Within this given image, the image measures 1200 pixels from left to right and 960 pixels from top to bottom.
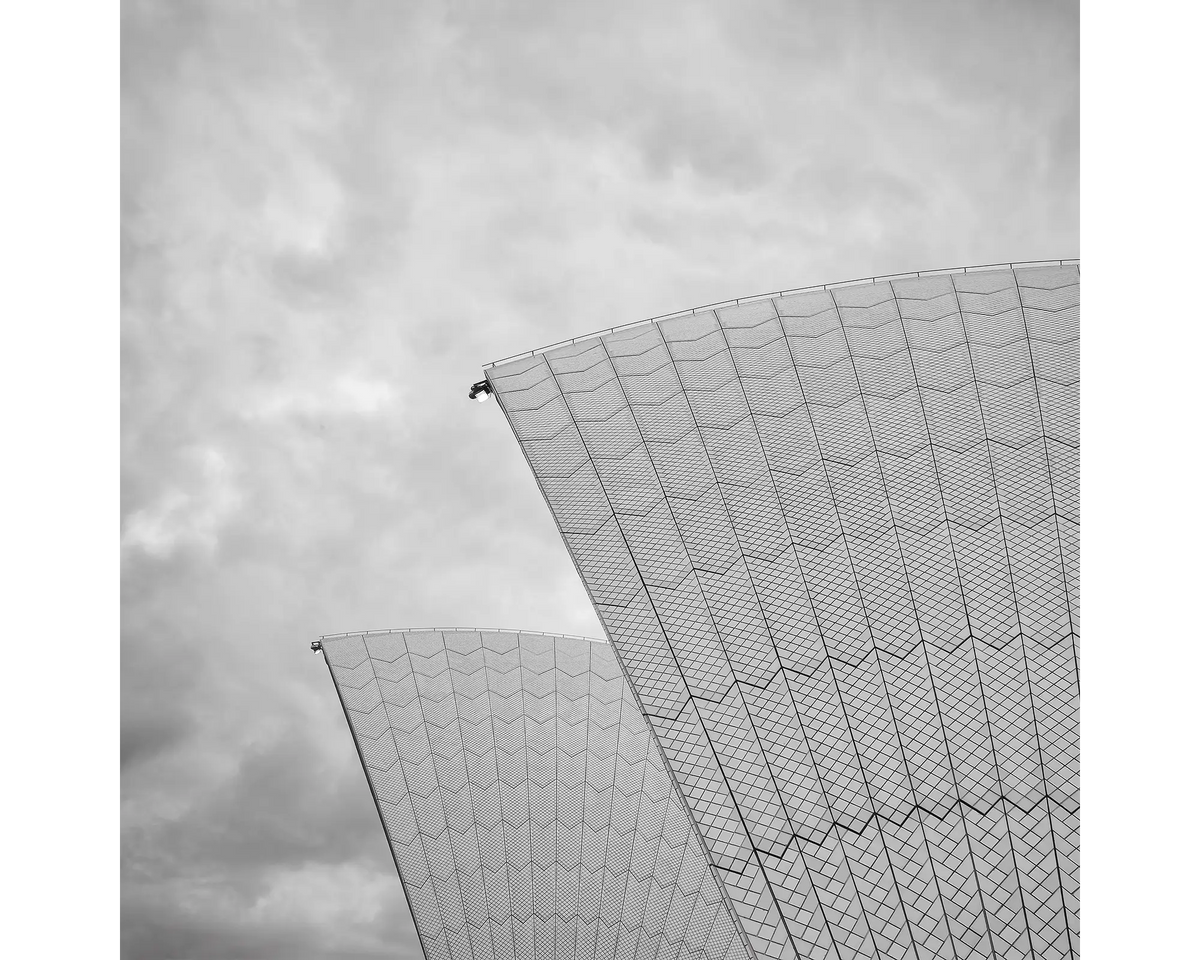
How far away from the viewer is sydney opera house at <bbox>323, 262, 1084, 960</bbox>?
1848 centimetres

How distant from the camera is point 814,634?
22.4 m

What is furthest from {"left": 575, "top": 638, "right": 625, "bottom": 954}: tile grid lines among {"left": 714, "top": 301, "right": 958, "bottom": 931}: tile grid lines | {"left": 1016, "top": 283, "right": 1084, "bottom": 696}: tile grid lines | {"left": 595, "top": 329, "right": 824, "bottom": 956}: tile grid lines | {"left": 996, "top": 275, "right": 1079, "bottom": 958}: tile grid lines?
{"left": 1016, "top": 283, "right": 1084, "bottom": 696}: tile grid lines

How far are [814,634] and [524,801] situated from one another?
21402 mm

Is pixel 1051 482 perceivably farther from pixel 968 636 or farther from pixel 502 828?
pixel 502 828

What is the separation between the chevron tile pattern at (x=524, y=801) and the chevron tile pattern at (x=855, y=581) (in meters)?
18.9

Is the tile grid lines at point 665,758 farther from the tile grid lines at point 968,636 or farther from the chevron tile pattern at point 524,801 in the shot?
the chevron tile pattern at point 524,801

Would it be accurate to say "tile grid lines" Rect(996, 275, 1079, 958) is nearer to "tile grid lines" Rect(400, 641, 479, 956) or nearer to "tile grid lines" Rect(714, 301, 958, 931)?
"tile grid lines" Rect(714, 301, 958, 931)

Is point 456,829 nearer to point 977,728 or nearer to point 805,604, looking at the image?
point 805,604

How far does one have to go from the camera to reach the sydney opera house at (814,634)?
1848cm

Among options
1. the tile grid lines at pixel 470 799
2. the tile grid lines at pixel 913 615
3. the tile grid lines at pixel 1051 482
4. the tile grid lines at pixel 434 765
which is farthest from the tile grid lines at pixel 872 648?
the tile grid lines at pixel 434 765

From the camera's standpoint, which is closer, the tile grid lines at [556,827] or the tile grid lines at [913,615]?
the tile grid lines at [913,615]

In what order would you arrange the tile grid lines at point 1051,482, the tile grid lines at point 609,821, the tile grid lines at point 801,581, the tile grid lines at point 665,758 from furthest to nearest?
the tile grid lines at point 609,821 → the tile grid lines at point 1051,482 → the tile grid lines at point 801,581 → the tile grid lines at point 665,758
